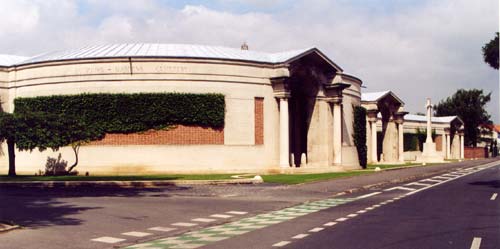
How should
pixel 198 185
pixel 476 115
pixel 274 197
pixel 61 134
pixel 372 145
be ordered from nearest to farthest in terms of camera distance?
pixel 274 197 < pixel 198 185 < pixel 61 134 < pixel 372 145 < pixel 476 115

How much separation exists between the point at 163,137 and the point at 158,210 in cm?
2049

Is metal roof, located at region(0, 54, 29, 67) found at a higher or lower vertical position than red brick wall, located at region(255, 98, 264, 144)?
higher

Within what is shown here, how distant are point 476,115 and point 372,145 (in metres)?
54.3

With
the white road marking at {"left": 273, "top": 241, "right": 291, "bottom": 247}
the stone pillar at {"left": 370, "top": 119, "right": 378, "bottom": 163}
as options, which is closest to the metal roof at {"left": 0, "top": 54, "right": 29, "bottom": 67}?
the stone pillar at {"left": 370, "top": 119, "right": 378, "bottom": 163}

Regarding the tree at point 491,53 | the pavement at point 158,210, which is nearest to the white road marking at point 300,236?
the pavement at point 158,210

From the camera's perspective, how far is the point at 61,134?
35531mm

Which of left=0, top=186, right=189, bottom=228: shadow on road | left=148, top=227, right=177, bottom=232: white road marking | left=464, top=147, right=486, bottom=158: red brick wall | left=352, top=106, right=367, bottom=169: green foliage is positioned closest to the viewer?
left=148, top=227, right=177, bottom=232: white road marking

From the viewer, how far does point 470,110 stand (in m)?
108

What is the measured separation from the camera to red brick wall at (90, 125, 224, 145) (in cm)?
3753

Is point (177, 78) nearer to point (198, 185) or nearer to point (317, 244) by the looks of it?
point (198, 185)

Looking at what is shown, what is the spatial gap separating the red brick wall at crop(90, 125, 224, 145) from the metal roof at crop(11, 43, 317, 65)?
5.16 meters

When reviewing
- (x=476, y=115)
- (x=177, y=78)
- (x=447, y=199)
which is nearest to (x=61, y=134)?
(x=177, y=78)

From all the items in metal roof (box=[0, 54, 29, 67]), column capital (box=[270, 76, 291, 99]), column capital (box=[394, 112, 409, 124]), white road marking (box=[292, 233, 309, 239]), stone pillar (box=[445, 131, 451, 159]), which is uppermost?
metal roof (box=[0, 54, 29, 67])

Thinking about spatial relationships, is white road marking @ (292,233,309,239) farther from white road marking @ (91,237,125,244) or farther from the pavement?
white road marking @ (91,237,125,244)
